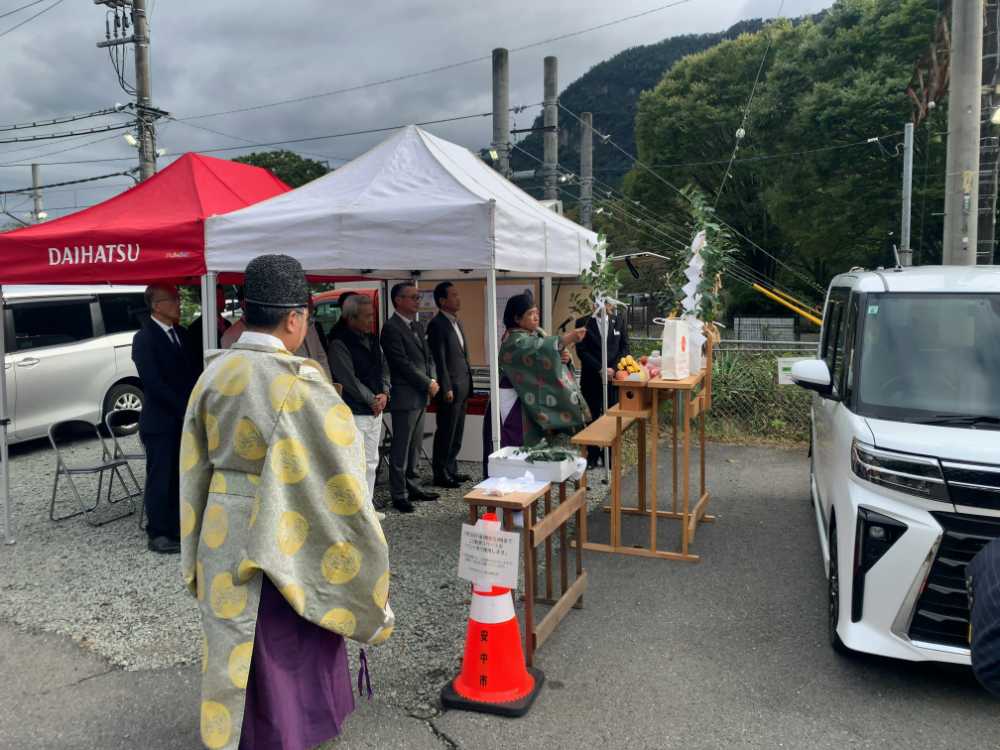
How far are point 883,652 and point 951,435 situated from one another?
950 mm

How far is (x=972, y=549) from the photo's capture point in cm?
300

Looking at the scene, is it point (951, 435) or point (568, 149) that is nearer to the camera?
point (951, 435)

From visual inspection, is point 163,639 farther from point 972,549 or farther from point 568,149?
point 568,149

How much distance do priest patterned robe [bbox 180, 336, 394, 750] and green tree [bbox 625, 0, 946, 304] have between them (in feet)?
63.4

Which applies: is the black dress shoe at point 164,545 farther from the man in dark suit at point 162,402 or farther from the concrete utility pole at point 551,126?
the concrete utility pole at point 551,126

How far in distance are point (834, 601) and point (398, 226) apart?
3.22 m

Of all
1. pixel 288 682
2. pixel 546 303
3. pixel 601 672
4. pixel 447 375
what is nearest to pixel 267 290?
pixel 288 682

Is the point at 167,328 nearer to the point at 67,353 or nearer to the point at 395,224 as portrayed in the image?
the point at 395,224

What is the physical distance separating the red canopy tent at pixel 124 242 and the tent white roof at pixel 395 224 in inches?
8.3

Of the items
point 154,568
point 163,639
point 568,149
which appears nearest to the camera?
point 163,639

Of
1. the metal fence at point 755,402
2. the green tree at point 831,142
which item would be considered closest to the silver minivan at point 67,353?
the metal fence at point 755,402

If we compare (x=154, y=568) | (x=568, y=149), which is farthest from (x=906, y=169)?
(x=568, y=149)

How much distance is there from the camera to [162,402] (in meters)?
5.31

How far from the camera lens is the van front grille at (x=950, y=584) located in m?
2.99
